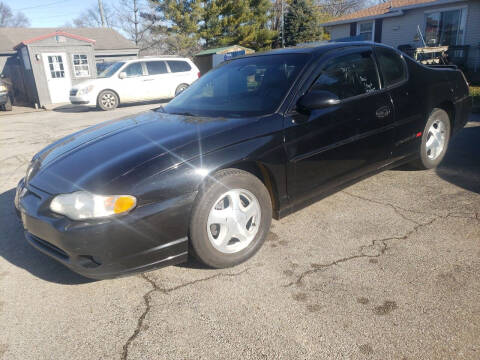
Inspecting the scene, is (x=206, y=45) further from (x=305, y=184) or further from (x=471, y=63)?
(x=305, y=184)

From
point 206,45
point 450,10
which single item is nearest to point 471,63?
point 450,10

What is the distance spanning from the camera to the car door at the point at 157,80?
1419 centimetres

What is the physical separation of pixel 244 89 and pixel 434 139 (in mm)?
2552

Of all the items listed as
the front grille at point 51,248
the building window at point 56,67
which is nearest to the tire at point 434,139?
the front grille at point 51,248

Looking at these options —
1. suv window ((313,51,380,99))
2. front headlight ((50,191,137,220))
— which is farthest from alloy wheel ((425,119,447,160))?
front headlight ((50,191,137,220))

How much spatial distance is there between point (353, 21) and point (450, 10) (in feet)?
16.5

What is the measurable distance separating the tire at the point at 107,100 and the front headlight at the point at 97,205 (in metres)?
12.1

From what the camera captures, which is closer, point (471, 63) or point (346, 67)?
point (346, 67)

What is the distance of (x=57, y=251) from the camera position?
8.19 ft

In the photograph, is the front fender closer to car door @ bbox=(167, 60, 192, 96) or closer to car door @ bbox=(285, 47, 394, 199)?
car door @ bbox=(285, 47, 394, 199)

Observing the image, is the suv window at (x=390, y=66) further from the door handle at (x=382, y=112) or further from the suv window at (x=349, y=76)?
the door handle at (x=382, y=112)

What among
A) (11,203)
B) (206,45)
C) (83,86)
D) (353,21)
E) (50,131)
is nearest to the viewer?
(11,203)

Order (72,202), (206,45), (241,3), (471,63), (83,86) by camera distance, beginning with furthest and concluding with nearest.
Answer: (206,45) → (241,3) → (471,63) → (83,86) → (72,202)

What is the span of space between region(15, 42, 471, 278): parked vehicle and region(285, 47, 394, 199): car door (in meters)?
0.01
